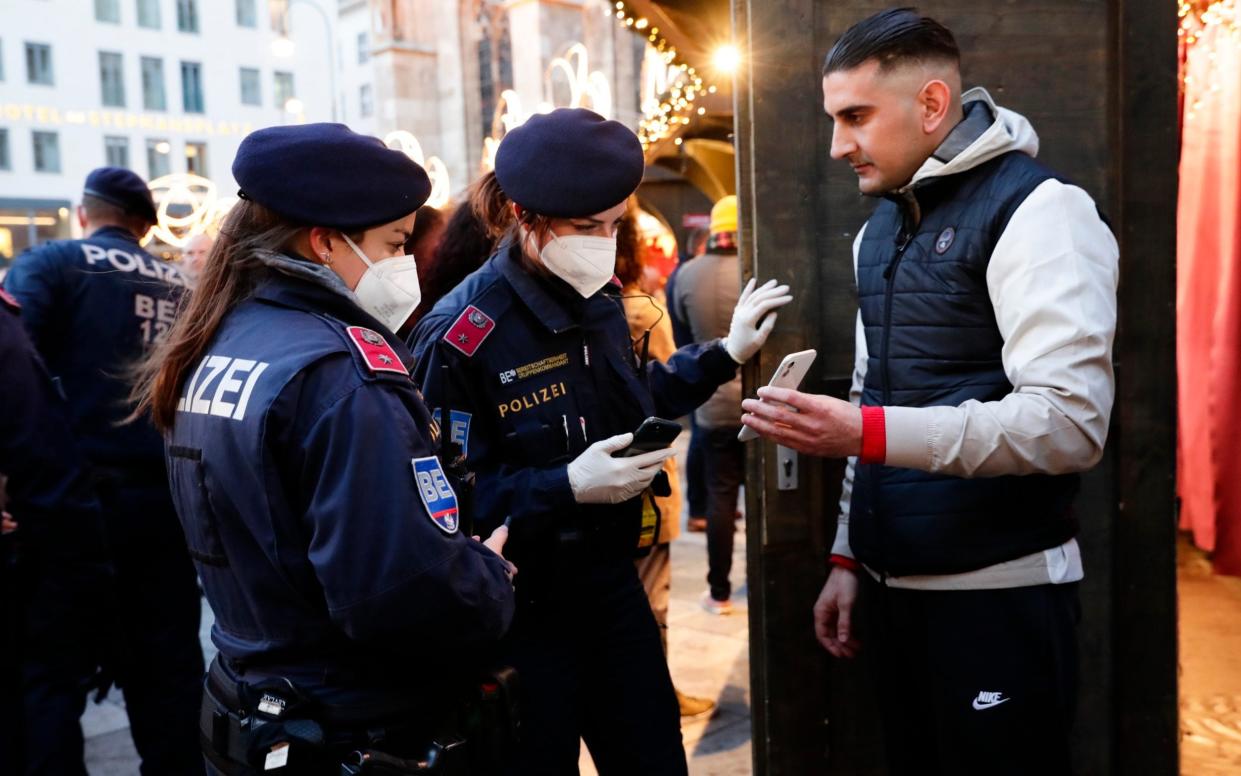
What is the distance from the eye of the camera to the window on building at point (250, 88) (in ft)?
135

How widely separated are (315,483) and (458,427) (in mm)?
704

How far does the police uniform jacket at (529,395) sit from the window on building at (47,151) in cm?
3855

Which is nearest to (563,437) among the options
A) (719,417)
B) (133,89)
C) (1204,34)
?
(719,417)

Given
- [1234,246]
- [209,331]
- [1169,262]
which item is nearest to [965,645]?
[1169,262]

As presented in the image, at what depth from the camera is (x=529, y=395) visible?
2334 millimetres

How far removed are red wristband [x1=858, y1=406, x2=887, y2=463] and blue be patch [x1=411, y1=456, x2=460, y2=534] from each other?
78 centimetres

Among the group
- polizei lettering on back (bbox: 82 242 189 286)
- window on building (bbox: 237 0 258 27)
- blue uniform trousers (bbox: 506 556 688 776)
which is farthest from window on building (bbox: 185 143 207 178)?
blue uniform trousers (bbox: 506 556 688 776)

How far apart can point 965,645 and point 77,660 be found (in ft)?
9.42

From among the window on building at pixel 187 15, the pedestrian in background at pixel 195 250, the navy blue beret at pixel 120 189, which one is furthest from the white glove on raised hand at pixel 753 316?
the window on building at pixel 187 15

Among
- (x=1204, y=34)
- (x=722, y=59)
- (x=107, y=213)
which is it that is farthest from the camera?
(x=722, y=59)

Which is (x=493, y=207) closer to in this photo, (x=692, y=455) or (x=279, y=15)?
(x=692, y=455)

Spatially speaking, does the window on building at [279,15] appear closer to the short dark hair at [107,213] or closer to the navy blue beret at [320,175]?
the short dark hair at [107,213]

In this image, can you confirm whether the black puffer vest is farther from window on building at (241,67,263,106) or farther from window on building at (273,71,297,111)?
window on building at (273,71,297,111)

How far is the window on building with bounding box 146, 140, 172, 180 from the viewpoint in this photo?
3797cm
